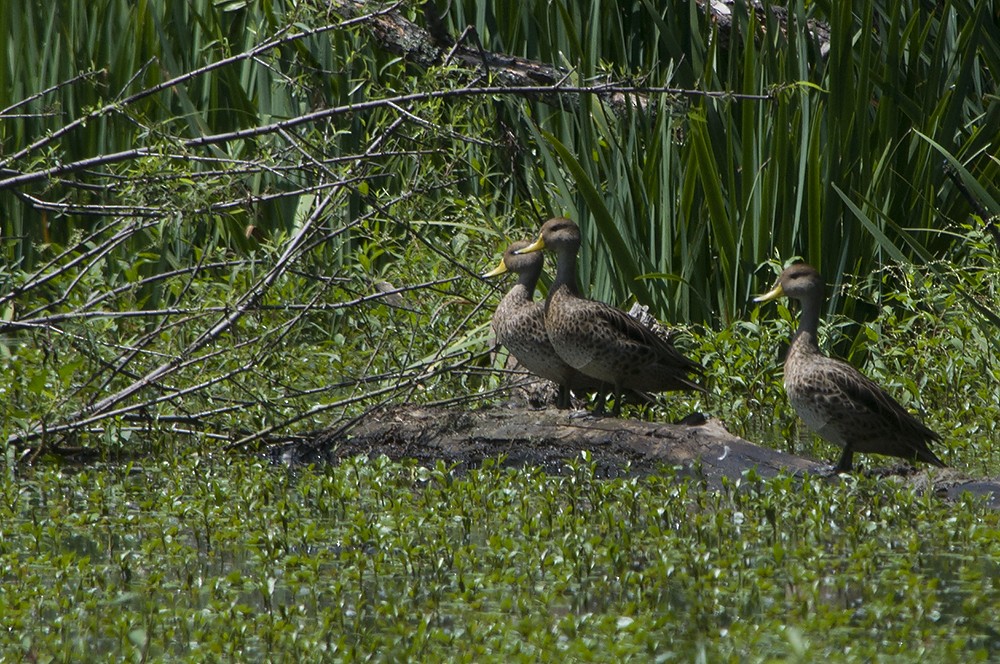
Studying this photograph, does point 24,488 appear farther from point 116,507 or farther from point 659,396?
point 659,396

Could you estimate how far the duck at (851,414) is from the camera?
6.26 metres

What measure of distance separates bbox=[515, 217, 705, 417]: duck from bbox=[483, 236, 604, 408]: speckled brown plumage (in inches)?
3.1

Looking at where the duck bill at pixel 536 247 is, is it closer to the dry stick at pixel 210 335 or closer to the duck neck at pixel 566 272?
the duck neck at pixel 566 272

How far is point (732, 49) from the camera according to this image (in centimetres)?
837

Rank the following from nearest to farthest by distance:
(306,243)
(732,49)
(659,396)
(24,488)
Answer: (24,488)
(306,243)
(659,396)
(732,49)

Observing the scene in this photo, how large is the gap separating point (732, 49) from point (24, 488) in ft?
14.6

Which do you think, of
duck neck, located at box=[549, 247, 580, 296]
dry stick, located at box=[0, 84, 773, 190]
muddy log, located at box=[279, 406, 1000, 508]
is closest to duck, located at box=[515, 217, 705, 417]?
duck neck, located at box=[549, 247, 580, 296]

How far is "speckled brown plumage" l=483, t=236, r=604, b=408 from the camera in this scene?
733cm

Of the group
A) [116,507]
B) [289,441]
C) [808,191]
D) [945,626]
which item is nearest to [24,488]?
[116,507]

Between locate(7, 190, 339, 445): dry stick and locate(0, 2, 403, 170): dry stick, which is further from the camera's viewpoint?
locate(7, 190, 339, 445): dry stick

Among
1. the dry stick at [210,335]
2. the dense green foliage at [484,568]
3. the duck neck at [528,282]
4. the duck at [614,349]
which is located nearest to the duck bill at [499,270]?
the duck neck at [528,282]

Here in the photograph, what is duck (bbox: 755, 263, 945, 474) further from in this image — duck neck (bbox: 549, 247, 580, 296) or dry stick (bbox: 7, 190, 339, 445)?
dry stick (bbox: 7, 190, 339, 445)

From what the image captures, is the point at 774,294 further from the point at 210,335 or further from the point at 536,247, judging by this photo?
the point at 210,335

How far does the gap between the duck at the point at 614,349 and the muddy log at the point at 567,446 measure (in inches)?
12.5
